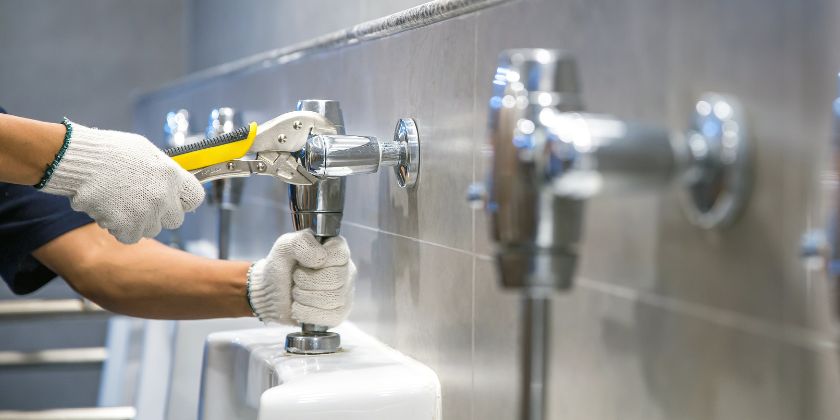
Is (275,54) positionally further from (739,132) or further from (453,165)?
(739,132)

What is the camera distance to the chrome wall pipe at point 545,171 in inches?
14.5

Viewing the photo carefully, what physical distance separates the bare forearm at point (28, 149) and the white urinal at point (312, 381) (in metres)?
0.25

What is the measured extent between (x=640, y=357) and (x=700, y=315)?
57 millimetres

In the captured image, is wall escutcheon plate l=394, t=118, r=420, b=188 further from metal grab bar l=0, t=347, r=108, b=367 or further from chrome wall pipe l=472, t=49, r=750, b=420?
metal grab bar l=0, t=347, r=108, b=367

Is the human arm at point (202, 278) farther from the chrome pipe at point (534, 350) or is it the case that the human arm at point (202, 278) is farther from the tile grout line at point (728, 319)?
the chrome pipe at point (534, 350)

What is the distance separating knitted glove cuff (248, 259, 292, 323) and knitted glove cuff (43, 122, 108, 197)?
196 millimetres

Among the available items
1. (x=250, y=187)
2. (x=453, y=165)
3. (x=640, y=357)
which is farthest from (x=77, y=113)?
(x=640, y=357)

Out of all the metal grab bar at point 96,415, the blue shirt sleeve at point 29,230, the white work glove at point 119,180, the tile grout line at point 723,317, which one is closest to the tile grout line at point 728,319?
the tile grout line at point 723,317

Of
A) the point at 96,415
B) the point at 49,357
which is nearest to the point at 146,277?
the point at 96,415

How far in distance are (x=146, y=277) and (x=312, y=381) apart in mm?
370

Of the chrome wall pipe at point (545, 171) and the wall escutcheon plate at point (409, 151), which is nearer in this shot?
the chrome wall pipe at point (545, 171)

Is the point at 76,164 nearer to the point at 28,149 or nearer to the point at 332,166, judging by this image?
the point at 28,149

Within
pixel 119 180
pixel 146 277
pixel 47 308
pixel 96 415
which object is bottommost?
pixel 96 415

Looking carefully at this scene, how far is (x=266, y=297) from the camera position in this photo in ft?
2.83
